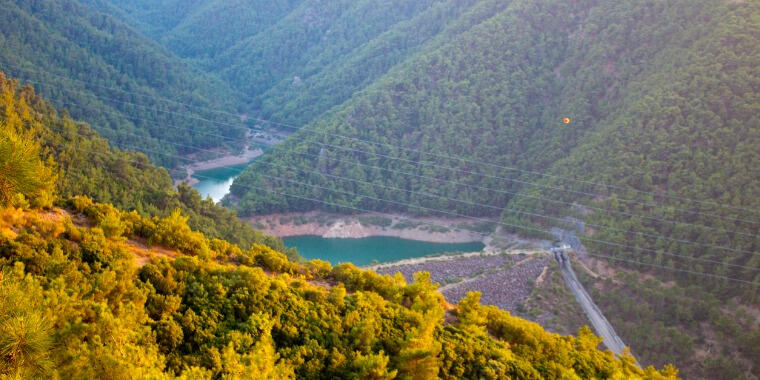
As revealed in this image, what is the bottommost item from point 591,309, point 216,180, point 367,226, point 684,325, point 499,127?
point 367,226

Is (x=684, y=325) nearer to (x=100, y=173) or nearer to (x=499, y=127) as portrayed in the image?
(x=499, y=127)

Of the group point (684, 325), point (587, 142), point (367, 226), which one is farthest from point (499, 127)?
point (684, 325)

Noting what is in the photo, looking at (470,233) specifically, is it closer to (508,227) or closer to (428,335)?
(508,227)

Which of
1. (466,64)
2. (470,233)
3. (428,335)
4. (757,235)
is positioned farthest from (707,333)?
(466,64)

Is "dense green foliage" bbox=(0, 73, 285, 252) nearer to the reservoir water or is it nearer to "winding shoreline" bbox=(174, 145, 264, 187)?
the reservoir water

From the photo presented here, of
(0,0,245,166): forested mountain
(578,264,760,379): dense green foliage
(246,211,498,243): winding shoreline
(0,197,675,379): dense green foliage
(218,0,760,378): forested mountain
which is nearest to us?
(0,197,675,379): dense green foliage

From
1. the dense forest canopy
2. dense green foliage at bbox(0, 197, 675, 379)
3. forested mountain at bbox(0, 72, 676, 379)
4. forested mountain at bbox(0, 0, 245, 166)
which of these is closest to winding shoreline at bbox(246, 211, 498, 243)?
the dense forest canopy
